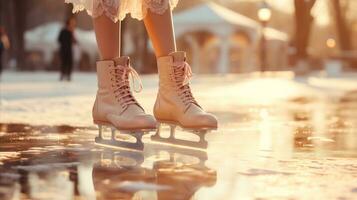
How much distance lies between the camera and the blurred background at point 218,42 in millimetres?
33219

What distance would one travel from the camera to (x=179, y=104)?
421 centimetres

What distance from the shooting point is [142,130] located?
404 cm

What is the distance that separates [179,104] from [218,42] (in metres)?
38.4

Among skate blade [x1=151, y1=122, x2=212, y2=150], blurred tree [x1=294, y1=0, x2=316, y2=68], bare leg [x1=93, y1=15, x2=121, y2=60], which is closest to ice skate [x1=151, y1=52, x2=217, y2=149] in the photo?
skate blade [x1=151, y1=122, x2=212, y2=150]

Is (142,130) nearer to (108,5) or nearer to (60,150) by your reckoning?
(60,150)

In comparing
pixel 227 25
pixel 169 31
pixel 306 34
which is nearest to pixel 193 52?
pixel 227 25

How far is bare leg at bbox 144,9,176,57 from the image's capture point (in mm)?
4410

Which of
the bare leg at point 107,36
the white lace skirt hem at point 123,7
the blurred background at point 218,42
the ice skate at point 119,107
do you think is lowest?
the ice skate at point 119,107

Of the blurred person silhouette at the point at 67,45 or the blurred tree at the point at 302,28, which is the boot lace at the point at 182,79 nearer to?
the blurred person silhouette at the point at 67,45

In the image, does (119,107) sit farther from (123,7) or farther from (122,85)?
(123,7)

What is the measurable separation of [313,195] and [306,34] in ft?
92.6

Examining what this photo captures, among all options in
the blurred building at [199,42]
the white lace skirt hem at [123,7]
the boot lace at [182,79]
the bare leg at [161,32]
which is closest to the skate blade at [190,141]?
the boot lace at [182,79]

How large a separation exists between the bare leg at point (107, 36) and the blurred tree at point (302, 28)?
83.9 ft

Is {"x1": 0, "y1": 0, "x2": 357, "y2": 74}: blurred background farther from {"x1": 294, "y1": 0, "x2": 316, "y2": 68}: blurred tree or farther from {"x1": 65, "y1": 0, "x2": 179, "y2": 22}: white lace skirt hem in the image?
{"x1": 65, "y1": 0, "x2": 179, "y2": 22}: white lace skirt hem
